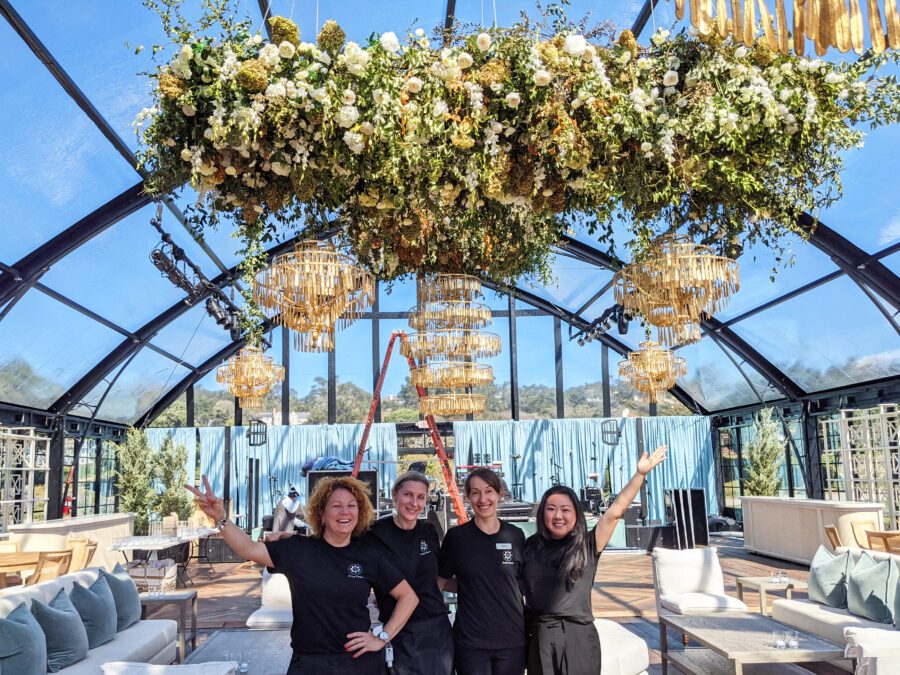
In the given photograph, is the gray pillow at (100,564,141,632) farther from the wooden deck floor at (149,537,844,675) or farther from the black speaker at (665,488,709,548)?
the black speaker at (665,488,709,548)

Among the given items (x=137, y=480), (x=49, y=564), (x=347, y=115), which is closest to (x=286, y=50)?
(x=347, y=115)

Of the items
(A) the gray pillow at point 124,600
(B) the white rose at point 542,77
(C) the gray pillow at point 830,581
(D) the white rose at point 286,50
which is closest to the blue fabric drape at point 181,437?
(A) the gray pillow at point 124,600

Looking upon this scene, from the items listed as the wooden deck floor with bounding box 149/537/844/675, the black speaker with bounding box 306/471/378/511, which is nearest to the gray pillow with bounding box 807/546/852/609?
the wooden deck floor with bounding box 149/537/844/675

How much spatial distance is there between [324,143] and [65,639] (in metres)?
3.50

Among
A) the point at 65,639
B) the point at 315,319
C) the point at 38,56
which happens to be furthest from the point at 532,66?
the point at 38,56

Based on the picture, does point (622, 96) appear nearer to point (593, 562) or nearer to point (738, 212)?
point (738, 212)

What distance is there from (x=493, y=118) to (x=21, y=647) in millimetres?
3534

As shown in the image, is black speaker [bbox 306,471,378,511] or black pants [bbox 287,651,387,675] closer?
black pants [bbox 287,651,387,675]

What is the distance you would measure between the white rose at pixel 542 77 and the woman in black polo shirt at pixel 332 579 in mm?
1658

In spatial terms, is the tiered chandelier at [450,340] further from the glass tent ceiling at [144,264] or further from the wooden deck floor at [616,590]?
the wooden deck floor at [616,590]

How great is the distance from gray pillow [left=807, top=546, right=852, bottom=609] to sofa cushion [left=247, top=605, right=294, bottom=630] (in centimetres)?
419

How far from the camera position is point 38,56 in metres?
7.20

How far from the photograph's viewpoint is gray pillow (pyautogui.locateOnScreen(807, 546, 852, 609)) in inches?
239

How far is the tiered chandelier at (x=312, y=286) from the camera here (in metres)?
4.41
